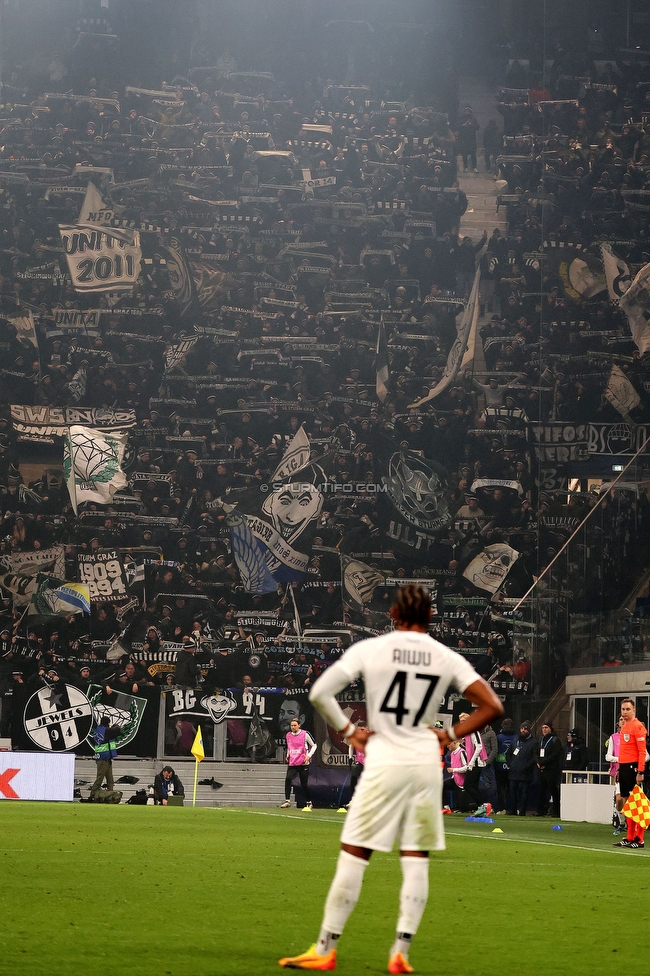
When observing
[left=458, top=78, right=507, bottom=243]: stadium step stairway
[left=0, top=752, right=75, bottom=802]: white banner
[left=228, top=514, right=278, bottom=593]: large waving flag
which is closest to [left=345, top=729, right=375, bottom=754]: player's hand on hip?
[left=0, top=752, right=75, bottom=802]: white banner

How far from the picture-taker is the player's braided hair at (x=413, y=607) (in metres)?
5.55

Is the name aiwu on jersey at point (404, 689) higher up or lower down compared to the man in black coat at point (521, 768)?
higher up

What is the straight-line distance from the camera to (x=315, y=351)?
3581 cm

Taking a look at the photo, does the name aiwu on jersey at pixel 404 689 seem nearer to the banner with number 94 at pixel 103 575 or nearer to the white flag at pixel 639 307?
the banner with number 94 at pixel 103 575

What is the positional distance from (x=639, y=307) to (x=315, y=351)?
29.4 ft

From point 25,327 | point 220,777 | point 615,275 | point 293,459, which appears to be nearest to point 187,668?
point 220,777

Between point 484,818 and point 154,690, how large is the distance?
1080 cm

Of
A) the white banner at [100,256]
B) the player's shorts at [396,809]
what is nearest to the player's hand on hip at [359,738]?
the player's shorts at [396,809]

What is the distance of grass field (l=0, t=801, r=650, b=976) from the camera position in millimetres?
6078

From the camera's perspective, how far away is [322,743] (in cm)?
3011

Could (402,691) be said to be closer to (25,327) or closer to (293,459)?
(293,459)

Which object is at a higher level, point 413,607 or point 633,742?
point 413,607

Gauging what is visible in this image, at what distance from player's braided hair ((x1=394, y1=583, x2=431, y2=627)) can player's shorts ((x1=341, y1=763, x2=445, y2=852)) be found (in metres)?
0.61

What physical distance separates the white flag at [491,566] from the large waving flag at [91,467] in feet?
30.1
